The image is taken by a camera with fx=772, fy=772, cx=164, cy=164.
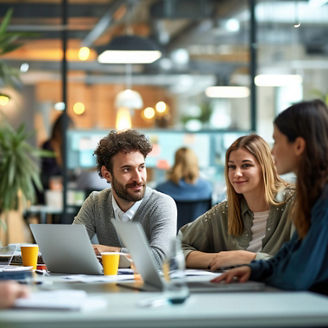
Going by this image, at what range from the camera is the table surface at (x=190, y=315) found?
5.61 feet

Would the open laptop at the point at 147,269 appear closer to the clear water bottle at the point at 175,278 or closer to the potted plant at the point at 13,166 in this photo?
the clear water bottle at the point at 175,278

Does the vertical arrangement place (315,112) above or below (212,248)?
above

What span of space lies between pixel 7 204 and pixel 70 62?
7.73m

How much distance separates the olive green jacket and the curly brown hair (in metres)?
0.42

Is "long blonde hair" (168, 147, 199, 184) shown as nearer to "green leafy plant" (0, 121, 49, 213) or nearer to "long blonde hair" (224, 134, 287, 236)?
"green leafy plant" (0, 121, 49, 213)

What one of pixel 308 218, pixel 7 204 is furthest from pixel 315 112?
pixel 7 204

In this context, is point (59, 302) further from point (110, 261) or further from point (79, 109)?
point (79, 109)

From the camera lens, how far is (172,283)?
6.27ft

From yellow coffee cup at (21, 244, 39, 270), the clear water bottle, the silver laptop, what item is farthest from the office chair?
the clear water bottle

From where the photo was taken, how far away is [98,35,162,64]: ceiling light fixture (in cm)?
A: 764

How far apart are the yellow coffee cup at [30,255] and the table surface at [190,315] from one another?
107cm

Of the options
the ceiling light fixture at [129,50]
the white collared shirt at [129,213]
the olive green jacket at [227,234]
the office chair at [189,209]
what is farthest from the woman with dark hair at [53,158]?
the olive green jacket at [227,234]

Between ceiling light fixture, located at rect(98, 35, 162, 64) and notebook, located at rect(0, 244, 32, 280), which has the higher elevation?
ceiling light fixture, located at rect(98, 35, 162, 64)

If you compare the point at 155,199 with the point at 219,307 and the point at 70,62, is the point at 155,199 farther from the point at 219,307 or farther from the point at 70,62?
the point at 70,62
